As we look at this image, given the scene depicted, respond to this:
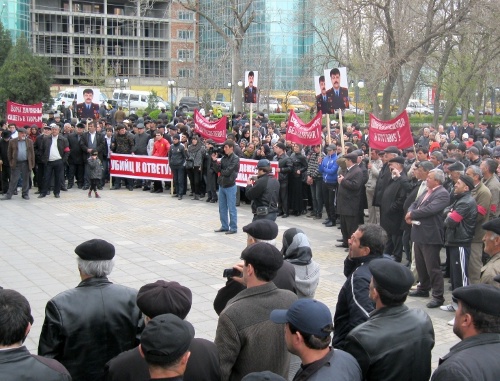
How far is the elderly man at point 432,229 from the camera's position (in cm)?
984

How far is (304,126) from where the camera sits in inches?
662

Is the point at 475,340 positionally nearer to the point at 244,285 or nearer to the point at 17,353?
the point at 244,285

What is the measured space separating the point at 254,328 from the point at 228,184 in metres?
9.96

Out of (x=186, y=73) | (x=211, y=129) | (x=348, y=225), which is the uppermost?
(x=186, y=73)

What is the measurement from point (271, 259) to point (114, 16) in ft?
275

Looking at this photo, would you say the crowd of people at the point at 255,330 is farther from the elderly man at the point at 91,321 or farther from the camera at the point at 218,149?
the camera at the point at 218,149

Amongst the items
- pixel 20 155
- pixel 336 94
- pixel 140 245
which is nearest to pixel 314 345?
pixel 140 245

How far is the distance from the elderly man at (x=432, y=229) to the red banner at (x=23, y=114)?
1390 cm

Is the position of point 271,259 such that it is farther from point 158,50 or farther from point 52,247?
point 158,50

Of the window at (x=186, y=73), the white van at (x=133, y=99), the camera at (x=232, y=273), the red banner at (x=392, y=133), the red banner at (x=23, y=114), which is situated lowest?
the camera at (x=232, y=273)

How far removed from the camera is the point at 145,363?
386 centimetres

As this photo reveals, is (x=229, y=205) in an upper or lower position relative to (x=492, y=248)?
lower

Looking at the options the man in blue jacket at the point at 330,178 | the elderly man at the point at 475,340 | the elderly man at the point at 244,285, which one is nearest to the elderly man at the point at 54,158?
the man in blue jacket at the point at 330,178

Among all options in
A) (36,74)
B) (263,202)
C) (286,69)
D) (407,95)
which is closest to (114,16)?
(286,69)
